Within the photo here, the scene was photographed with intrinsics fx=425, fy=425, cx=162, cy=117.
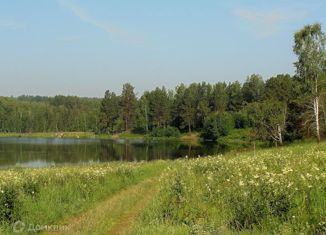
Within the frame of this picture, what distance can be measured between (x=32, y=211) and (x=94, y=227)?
326 centimetres

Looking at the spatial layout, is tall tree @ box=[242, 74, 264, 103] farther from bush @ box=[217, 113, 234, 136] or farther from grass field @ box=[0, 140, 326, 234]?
grass field @ box=[0, 140, 326, 234]

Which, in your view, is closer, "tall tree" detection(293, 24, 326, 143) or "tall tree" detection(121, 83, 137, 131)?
"tall tree" detection(293, 24, 326, 143)

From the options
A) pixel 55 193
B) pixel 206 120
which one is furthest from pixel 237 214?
pixel 206 120

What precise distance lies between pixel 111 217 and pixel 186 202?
10.5 ft

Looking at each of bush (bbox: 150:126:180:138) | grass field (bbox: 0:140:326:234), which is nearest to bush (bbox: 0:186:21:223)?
grass field (bbox: 0:140:326:234)

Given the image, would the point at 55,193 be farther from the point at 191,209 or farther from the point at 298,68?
the point at 298,68

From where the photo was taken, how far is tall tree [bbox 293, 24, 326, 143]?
154ft

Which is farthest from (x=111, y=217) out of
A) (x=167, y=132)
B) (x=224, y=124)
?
(x=167, y=132)

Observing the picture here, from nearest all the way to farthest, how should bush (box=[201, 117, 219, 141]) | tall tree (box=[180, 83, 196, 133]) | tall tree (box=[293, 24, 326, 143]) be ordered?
tall tree (box=[293, 24, 326, 143]), bush (box=[201, 117, 219, 141]), tall tree (box=[180, 83, 196, 133])

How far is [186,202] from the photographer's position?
43.5 ft

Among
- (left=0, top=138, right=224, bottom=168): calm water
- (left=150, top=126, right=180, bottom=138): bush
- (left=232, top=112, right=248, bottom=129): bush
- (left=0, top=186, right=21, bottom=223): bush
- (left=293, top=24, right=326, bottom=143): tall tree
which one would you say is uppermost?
(left=293, top=24, right=326, bottom=143): tall tree

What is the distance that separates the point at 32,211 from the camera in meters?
15.2

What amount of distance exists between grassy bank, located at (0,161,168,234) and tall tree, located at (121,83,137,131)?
5795 inches

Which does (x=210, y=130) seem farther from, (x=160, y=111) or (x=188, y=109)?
(x=160, y=111)
